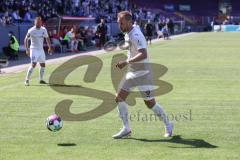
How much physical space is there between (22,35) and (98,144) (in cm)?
2503

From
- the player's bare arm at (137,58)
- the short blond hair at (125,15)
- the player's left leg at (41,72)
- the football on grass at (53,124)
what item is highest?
the short blond hair at (125,15)

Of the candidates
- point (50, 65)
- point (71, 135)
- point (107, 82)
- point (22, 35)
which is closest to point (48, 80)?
point (107, 82)

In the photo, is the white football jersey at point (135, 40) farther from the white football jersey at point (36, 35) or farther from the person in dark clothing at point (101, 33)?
the person in dark clothing at point (101, 33)

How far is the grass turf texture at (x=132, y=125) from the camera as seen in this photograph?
8.47 meters

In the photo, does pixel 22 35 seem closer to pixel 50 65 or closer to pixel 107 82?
pixel 50 65

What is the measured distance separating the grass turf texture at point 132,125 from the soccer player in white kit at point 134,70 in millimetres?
352

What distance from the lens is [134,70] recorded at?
9.41 meters

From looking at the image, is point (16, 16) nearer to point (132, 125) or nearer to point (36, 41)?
point (36, 41)

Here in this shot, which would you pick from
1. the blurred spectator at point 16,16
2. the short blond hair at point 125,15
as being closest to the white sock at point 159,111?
the short blond hair at point 125,15

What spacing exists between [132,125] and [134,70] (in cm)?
160

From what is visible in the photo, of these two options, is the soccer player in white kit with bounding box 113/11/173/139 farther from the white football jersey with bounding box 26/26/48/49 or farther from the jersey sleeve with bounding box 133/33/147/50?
the white football jersey with bounding box 26/26/48/49

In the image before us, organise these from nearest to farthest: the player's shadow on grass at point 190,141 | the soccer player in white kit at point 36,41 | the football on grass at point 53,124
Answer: the player's shadow on grass at point 190,141, the football on grass at point 53,124, the soccer player in white kit at point 36,41

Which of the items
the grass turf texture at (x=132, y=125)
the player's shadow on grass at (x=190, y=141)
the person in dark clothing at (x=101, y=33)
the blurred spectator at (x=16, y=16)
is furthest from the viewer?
the person in dark clothing at (x=101, y=33)

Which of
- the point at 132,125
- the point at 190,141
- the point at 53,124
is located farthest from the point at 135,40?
the point at 132,125
